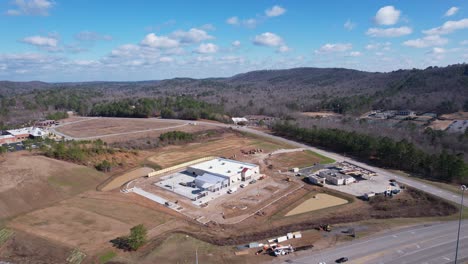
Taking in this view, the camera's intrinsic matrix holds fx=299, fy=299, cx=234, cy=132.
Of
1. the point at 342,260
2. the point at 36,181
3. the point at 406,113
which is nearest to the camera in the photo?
the point at 342,260

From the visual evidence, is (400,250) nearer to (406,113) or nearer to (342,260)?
(342,260)

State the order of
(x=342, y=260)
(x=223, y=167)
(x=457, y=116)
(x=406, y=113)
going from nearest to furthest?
(x=342, y=260) → (x=223, y=167) → (x=457, y=116) → (x=406, y=113)

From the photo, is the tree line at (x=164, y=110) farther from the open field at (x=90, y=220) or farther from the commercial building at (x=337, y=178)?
the open field at (x=90, y=220)

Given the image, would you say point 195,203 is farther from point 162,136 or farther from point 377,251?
point 162,136

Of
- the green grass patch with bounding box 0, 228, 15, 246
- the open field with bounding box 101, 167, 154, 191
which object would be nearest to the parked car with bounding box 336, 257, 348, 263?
the green grass patch with bounding box 0, 228, 15, 246

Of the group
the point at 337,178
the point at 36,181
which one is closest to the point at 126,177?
the point at 36,181

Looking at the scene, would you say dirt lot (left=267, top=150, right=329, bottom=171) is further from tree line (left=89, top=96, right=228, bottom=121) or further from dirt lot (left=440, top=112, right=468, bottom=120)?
dirt lot (left=440, top=112, right=468, bottom=120)
